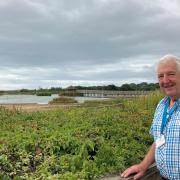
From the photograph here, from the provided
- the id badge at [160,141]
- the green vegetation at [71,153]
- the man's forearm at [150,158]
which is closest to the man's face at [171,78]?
the id badge at [160,141]

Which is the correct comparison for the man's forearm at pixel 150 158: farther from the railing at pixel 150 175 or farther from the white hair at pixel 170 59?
the white hair at pixel 170 59

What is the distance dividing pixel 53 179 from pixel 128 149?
1.86 meters

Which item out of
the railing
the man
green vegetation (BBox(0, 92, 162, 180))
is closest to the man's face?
the man

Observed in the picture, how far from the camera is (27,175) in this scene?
3980 millimetres

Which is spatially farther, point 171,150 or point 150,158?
point 150,158

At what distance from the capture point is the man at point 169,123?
10.6 feet

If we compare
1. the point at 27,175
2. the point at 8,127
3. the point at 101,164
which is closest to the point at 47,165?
the point at 27,175

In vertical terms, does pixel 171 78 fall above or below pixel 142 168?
above

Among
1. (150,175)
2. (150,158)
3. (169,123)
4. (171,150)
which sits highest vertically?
(169,123)

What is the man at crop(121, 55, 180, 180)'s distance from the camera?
127 inches

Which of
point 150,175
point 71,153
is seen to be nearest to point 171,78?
point 150,175

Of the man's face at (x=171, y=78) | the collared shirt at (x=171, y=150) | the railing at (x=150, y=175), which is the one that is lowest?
the railing at (x=150, y=175)

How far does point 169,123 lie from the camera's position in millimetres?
3309

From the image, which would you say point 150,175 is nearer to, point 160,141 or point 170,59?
point 160,141
